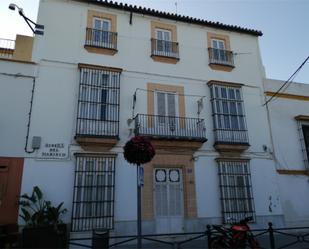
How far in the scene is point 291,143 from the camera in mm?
13820

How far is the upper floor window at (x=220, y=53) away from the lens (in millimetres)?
13870

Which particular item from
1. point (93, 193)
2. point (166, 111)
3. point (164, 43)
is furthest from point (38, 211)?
point (164, 43)

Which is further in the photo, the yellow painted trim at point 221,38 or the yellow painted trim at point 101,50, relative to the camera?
the yellow painted trim at point 221,38

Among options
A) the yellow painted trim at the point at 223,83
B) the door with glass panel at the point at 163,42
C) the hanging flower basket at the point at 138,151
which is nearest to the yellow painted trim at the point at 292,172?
the yellow painted trim at the point at 223,83

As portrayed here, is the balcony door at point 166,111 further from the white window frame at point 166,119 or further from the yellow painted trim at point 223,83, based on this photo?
the yellow painted trim at point 223,83

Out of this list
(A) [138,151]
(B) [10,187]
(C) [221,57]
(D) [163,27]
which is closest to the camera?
(A) [138,151]

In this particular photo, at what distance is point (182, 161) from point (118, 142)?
2.71 m

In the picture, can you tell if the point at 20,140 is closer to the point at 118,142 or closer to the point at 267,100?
the point at 118,142

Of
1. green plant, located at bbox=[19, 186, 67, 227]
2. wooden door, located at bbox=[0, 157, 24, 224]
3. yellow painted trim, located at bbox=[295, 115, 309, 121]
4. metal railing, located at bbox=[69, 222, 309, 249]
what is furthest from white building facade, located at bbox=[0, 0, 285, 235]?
yellow painted trim, located at bbox=[295, 115, 309, 121]

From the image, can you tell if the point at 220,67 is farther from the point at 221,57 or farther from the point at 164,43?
the point at 164,43

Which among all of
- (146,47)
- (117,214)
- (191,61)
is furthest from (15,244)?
(191,61)

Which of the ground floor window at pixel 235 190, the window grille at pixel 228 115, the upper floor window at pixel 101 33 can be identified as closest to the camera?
the ground floor window at pixel 235 190

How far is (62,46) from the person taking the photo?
1175cm

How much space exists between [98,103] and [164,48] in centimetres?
420
